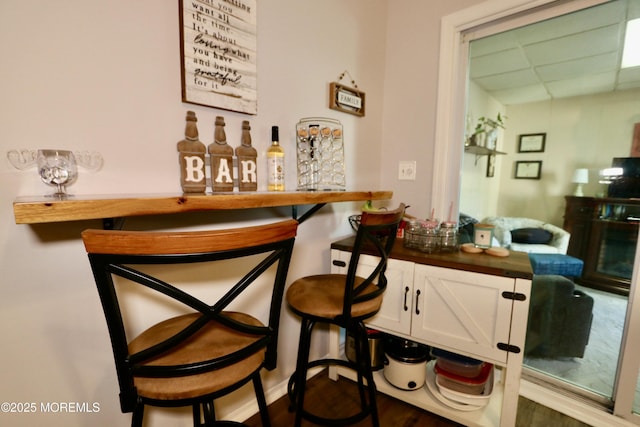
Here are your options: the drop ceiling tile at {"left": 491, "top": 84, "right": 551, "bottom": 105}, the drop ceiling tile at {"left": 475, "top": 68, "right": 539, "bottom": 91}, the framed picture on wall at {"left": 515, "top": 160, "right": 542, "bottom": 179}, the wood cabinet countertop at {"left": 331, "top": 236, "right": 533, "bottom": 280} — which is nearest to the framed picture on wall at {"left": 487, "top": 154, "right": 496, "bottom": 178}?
the framed picture on wall at {"left": 515, "top": 160, "right": 542, "bottom": 179}

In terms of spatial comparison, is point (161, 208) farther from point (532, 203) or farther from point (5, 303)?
point (532, 203)

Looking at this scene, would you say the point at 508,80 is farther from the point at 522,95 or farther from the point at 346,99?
the point at 346,99

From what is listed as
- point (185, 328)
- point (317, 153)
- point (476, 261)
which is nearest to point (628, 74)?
point (476, 261)

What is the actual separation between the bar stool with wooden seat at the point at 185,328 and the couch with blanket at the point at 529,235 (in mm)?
1874

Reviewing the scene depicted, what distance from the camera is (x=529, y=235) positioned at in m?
1.93

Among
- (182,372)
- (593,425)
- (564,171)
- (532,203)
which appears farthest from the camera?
(532,203)

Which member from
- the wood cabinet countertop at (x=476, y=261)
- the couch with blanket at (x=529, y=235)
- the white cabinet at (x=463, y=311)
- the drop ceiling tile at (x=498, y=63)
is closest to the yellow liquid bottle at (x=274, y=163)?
the wood cabinet countertop at (x=476, y=261)

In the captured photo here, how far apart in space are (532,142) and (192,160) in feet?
6.84

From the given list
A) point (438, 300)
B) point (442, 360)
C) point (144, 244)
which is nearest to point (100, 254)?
point (144, 244)

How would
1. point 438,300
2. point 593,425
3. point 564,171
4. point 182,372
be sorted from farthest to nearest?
point 564,171 < point 593,425 < point 438,300 < point 182,372

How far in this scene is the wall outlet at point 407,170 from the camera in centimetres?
191

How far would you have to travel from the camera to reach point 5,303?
77 centimetres

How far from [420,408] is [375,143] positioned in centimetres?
162

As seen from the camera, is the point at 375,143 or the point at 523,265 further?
the point at 375,143
